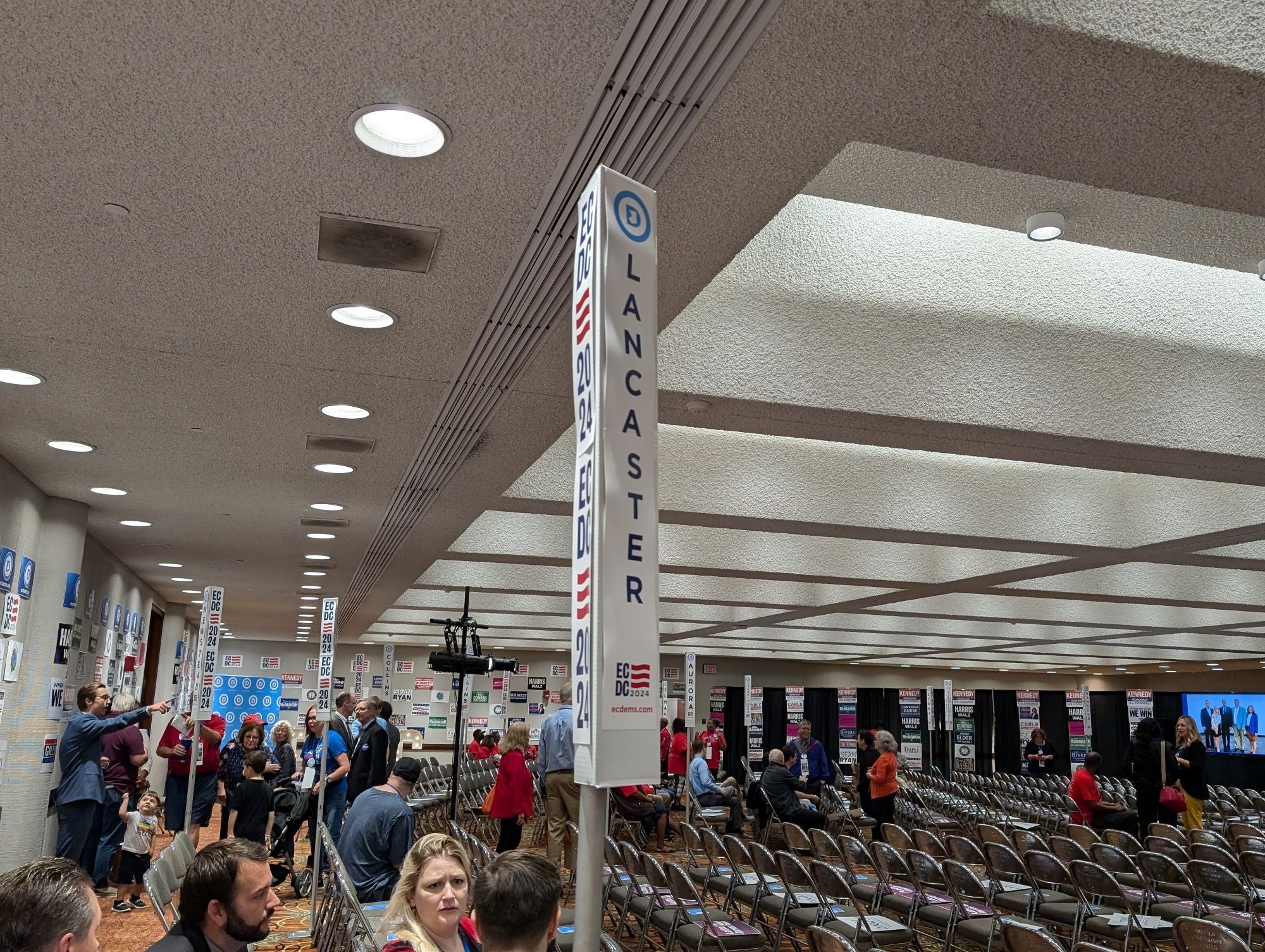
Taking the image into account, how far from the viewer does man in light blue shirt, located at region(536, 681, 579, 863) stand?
33.3 feet

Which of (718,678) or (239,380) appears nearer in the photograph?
(239,380)

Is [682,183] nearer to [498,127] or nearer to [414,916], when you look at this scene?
[498,127]

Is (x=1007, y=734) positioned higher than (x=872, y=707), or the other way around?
(x=872, y=707)

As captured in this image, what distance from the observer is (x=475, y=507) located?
7562 millimetres

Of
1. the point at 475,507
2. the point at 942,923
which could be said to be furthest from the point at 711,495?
the point at 942,923

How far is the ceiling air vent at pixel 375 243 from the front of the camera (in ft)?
10.9

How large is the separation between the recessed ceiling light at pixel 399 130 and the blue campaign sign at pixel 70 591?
6.64m

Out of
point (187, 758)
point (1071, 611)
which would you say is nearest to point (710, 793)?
point (1071, 611)

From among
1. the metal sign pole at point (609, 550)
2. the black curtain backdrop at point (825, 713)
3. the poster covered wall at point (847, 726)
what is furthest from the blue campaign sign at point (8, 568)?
the poster covered wall at point (847, 726)

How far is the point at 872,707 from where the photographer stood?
27.4 meters

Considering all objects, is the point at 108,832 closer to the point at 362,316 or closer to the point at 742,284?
the point at 362,316

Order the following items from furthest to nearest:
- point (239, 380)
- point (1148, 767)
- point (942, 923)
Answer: point (1148, 767) < point (942, 923) < point (239, 380)

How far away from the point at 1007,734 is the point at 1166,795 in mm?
16987

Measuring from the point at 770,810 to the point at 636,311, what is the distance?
1285cm
